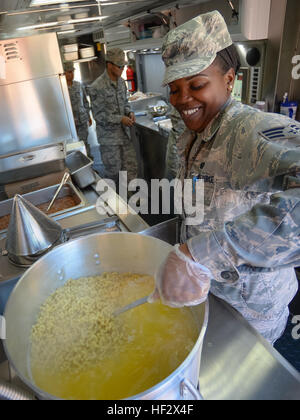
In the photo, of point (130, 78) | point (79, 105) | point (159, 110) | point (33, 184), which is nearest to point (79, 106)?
point (79, 105)

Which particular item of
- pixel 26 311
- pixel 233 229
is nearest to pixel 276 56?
pixel 233 229

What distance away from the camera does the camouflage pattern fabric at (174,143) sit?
8.50 ft

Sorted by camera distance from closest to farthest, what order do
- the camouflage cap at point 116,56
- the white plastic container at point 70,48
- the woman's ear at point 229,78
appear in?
the woman's ear at point 229,78 → the camouflage cap at point 116,56 → the white plastic container at point 70,48

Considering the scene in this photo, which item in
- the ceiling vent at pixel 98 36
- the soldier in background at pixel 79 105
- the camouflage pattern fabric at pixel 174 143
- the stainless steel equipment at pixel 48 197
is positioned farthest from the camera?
the ceiling vent at pixel 98 36

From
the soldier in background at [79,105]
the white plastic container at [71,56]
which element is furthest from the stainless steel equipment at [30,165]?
the white plastic container at [71,56]

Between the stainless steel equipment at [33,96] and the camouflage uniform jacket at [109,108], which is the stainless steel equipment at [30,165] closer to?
the stainless steel equipment at [33,96]

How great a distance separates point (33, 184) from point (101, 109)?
7.65ft

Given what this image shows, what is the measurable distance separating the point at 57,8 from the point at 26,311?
7.83ft

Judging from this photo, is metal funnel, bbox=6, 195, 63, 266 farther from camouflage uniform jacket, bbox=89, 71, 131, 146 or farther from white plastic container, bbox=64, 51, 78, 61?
white plastic container, bbox=64, 51, 78, 61

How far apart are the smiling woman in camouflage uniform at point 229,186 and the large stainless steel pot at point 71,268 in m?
0.12

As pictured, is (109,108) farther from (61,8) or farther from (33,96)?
(33,96)

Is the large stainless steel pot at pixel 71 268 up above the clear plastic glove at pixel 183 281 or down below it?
below

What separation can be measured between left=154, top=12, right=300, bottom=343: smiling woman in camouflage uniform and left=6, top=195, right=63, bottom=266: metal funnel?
1.85 ft

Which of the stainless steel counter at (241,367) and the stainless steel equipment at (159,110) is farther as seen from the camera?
the stainless steel equipment at (159,110)
